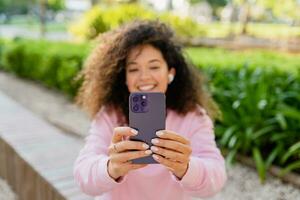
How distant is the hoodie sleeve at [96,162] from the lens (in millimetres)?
1134

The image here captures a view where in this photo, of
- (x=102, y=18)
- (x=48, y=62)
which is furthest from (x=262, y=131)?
(x=102, y=18)

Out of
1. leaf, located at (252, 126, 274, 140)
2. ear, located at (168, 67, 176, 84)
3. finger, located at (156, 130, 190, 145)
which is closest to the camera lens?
finger, located at (156, 130, 190, 145)

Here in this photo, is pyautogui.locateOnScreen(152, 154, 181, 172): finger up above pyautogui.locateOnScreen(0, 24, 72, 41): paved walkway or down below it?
above

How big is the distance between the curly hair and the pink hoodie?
0.18 ft

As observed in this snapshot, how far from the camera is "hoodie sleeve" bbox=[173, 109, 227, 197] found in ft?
3.63

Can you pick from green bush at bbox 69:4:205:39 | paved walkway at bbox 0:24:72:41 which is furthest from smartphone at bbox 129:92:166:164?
paved walkway at bbox 0:24:72:41

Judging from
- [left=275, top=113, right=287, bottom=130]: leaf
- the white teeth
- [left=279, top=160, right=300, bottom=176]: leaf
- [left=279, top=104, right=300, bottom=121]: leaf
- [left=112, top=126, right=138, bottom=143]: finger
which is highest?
the white teeth

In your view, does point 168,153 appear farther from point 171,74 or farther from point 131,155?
point 171,74

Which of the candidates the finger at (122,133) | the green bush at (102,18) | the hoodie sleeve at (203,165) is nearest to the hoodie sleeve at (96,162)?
the finger at (122,133)

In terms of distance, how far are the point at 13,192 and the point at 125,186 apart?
174cm

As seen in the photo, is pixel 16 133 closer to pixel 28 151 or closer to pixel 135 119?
pixel 28 151

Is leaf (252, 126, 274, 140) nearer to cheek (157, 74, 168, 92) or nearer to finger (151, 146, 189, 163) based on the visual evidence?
cheek (157, 74, 168, 92)

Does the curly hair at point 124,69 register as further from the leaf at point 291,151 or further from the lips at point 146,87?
the leaf at point 291,151

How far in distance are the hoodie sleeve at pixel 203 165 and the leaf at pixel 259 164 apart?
1795 mm
